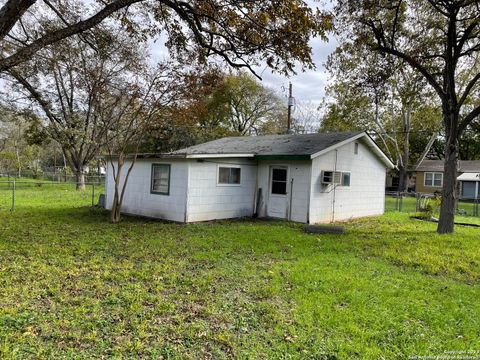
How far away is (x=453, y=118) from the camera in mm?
9625

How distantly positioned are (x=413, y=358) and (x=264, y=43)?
6.03 metres

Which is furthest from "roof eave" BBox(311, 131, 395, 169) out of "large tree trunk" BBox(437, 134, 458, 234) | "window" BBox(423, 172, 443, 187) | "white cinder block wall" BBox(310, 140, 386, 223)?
"window" BBox(423, 172, 443, 187)

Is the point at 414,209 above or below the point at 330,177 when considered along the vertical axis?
below

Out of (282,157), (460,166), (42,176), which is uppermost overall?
(460,166)

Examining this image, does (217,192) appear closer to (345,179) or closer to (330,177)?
(330,177)

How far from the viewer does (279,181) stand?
11.7 m

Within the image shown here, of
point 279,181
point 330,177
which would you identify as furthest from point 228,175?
point 330,177

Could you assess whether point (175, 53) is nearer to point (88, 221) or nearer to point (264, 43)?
point (264, 43)

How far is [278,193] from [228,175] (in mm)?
1875

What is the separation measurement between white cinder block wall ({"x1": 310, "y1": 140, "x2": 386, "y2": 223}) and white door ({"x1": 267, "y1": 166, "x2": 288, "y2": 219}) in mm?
960

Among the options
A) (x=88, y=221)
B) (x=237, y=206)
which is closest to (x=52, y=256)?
(x=88, y=221)

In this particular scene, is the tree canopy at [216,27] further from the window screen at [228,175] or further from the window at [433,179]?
the window at [433,179]

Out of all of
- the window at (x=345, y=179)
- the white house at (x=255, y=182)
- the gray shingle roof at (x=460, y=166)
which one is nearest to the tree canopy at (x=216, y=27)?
the white house at (x=255, y=182)

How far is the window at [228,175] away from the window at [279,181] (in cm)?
125
